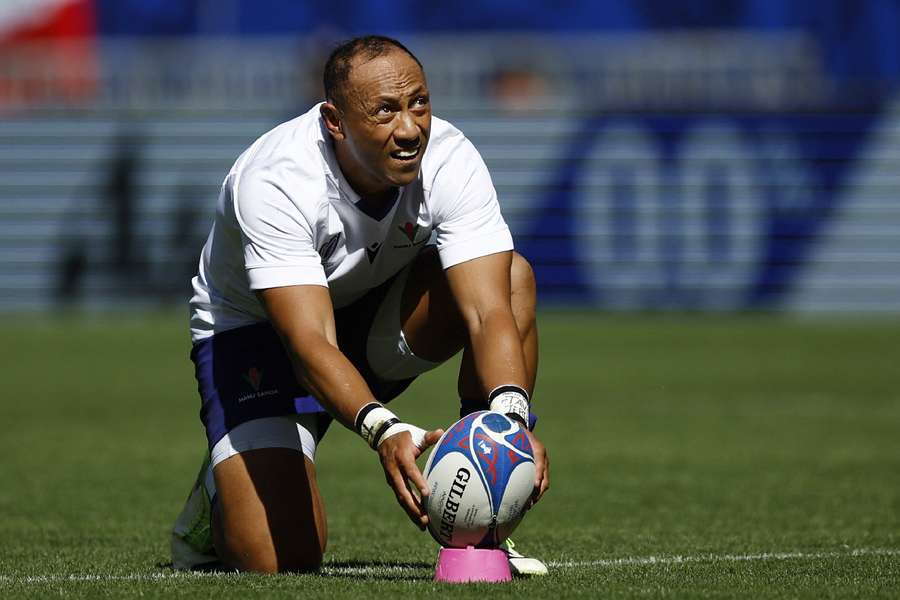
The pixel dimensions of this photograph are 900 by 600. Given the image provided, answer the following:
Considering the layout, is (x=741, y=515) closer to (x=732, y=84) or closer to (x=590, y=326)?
(x=590, y=326)

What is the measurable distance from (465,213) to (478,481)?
3.41 feet

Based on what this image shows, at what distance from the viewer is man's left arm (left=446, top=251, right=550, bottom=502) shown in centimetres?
493

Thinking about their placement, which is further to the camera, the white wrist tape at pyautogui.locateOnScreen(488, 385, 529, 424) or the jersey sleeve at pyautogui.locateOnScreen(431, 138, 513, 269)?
the jersey sleeve at pyautogui.locateOnScreen(431, 138, 513, 269)

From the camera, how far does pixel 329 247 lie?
5.29 meters

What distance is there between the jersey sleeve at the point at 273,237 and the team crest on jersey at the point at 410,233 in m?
0.43

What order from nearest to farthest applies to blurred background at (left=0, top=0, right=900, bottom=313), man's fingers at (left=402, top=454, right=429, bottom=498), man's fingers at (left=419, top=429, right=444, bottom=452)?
man's fingers at (left=402, top=454, right=429, bottom=498) < man's fingers at (left=419, top=429, right=444, bottom=452) < blurred background at (left=0, top=0, right=900, bottom=313)

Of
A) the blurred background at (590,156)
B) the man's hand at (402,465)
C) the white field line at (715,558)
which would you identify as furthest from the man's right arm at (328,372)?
the blurred background at (590,156)

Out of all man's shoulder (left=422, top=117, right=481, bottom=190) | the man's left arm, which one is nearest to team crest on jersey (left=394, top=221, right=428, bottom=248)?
man's shoulder (left=422, top=117, right=481, bottom=190)

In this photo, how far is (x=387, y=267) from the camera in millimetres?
5637

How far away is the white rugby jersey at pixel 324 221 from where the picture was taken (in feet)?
16.2

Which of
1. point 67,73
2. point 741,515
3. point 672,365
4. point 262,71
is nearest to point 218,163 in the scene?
point 262,71

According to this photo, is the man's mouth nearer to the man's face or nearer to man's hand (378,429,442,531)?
the man's face

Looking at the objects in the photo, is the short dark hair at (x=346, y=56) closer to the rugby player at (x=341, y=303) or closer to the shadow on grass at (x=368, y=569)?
the rugby player at (x=341, y=303)

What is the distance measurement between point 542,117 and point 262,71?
436cm
